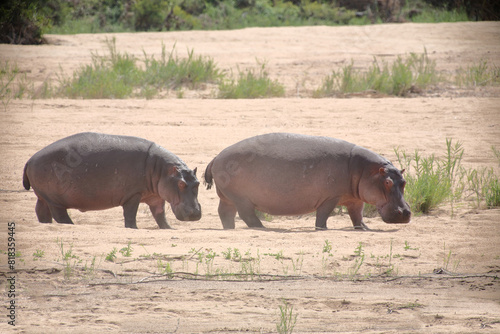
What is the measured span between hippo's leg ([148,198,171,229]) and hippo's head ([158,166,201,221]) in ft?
0.84

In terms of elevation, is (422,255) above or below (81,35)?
below

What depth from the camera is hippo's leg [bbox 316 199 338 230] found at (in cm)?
720

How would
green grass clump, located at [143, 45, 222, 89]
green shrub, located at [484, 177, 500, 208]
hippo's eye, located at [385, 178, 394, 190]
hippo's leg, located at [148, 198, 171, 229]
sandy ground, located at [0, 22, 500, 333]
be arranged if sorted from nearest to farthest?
sandy ground, located at [0, 22, 500, 333] < hippo's eye, located at [385, 178, 394, 190] < hippo's leg, located at [148, 198, 171, 229] < green shrub, located at [484, 177, 500, 208] < green grass clump, located at [143, 45, 222, 89]

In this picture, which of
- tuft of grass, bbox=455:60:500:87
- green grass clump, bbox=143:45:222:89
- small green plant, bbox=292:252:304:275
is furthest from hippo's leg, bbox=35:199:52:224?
tuft of grass, bbox=455:60:500:87

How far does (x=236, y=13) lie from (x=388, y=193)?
55.9 feet

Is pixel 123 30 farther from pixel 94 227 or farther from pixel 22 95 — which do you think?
pixel 94 227

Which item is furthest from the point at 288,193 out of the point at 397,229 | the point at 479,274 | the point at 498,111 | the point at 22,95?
the point at 22,95

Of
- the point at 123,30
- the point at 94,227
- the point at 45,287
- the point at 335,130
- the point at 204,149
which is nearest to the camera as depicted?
the point at 45,287

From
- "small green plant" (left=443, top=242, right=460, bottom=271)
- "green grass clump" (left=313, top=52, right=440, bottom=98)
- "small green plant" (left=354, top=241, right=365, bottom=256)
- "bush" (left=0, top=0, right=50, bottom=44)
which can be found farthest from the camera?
"bush" (left=0, top=0, right=50, bottom=44)

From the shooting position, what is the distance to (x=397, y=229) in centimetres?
705

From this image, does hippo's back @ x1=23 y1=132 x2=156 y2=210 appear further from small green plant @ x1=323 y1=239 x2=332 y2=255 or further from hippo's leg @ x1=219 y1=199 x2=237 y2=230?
small green plant @ x1=323 y1=239 x2=332 y2=255

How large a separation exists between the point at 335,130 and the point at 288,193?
389cm

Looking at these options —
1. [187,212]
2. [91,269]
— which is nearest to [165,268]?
Answer: [91,269]

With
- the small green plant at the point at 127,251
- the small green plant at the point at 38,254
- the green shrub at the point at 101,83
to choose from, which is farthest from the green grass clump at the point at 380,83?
the small green plant at the point at 38,254
